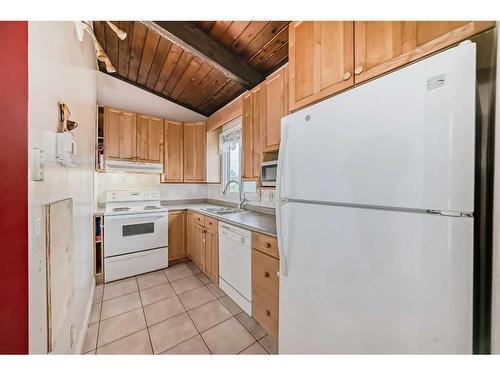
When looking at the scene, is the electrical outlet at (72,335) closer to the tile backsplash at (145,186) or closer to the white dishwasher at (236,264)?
the white dishwasher at (236,264)

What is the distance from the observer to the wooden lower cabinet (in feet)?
7.35

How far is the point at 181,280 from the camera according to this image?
249 centimetres

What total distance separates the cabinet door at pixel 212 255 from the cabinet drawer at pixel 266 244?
723mm

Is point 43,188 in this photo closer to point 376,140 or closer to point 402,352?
point 376,140

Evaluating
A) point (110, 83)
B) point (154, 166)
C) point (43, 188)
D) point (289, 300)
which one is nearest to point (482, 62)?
point (289, 300)

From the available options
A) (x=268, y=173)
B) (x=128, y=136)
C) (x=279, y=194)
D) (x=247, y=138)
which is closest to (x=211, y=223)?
Result: (x=268, y=173)

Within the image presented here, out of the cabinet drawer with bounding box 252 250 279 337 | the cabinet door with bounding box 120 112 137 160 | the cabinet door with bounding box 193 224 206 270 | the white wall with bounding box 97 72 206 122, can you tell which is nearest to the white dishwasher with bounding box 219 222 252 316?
the cabinet drawer with bounding box 252 250 279 337

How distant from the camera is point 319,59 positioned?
111 cm

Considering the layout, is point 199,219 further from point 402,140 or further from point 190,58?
point 402,140

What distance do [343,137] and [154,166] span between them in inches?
113

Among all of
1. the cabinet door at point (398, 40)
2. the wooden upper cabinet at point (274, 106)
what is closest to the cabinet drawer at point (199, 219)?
the wooden upper cabinet at point (274, 106)

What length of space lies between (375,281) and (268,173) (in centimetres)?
122

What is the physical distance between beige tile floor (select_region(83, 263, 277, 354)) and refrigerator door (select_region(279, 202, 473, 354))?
0.63 m

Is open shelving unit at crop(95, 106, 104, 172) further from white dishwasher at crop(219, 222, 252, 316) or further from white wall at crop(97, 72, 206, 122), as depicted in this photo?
white dishwasher at crop(219, 222, 252, 316)
